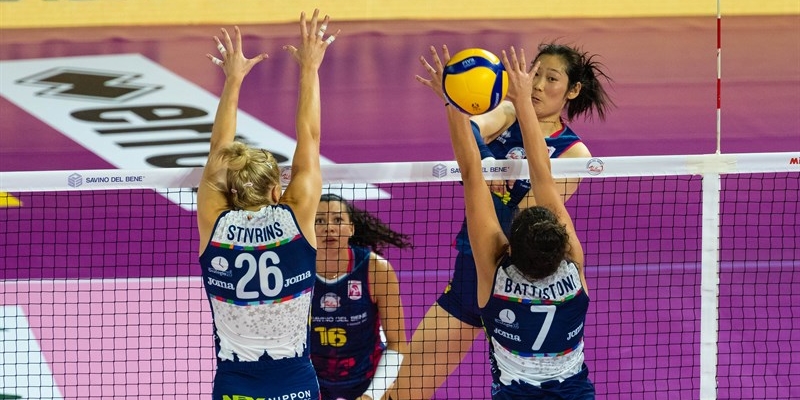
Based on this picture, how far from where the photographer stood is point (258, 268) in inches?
169

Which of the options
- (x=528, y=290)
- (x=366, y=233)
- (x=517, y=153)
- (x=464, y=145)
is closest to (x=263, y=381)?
(x=528, y=290)

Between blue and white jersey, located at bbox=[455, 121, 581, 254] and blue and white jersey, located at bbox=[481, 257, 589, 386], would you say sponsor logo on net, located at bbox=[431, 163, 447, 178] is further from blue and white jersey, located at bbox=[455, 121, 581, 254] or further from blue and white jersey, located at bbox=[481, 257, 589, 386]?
blue and white jersey, located at bbox=[481, 257, 589, 386]

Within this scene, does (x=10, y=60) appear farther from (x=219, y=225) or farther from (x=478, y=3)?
(x=219, y=225)

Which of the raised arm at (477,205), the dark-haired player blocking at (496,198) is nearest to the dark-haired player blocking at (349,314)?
the dark-haired player blocking at (496,198)

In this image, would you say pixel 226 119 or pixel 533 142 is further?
pixel 533 142

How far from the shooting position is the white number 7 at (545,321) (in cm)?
440

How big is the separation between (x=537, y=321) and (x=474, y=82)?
3.49ft

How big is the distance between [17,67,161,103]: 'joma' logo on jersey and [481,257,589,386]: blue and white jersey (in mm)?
9830

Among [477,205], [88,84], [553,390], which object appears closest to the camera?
[553,390]

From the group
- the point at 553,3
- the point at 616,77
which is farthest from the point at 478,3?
the point at 616,77

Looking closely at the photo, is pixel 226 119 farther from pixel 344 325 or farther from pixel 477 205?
pixel 344 325

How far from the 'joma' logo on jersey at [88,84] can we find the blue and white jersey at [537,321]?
983 cm

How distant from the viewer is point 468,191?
15.4 feet

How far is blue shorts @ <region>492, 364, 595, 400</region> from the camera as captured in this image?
4512 mm
